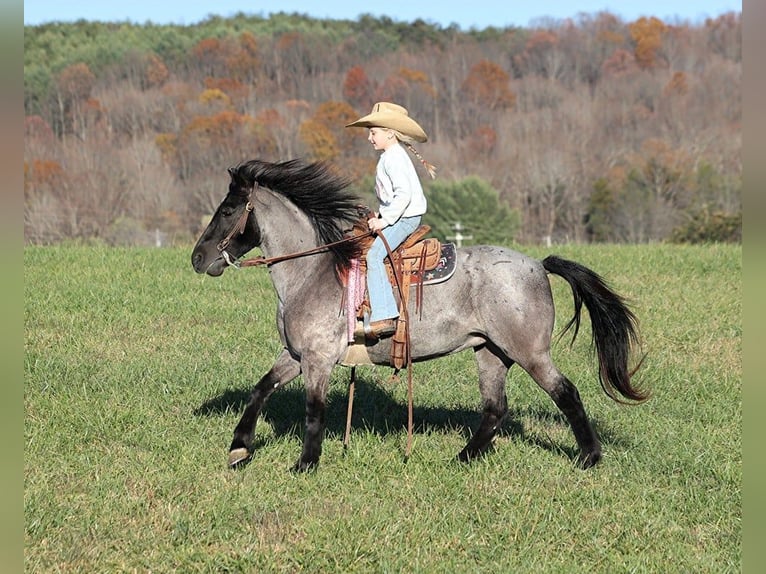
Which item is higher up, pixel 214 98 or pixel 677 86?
pixel 677 86

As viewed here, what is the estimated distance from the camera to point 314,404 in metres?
7.02

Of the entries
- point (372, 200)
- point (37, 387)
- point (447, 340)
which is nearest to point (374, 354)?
point (447, 340)

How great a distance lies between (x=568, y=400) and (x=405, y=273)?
1.54 metres

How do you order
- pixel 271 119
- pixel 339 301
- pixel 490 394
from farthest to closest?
pixel 271 119 < pixel 490 394 < pixel 339 301

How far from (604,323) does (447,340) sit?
4.13 ft

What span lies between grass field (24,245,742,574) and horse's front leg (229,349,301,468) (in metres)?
0.16

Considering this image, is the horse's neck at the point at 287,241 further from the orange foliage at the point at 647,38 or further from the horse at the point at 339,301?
the orange foliage at the point at 647,38

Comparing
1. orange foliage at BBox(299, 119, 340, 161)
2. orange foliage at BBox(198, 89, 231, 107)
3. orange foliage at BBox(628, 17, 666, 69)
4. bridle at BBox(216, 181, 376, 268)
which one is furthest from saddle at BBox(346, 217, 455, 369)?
orange foliage at BBox(628, 17, 666, 69)


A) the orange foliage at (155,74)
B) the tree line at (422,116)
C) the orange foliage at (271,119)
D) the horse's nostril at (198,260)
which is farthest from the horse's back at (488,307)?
the orange foliage at (155,74)

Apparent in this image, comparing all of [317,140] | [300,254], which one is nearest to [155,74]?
[317,140]

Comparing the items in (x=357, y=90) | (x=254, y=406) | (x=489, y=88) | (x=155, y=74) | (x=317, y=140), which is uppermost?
(x=155, y=74)

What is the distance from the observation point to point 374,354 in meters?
7.17

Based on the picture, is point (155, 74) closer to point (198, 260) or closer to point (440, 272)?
point (198, 260)

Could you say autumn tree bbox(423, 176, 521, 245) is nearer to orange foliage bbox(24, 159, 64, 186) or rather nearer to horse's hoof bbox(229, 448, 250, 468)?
orange foliage bbox(24, 159, 64, 186)
